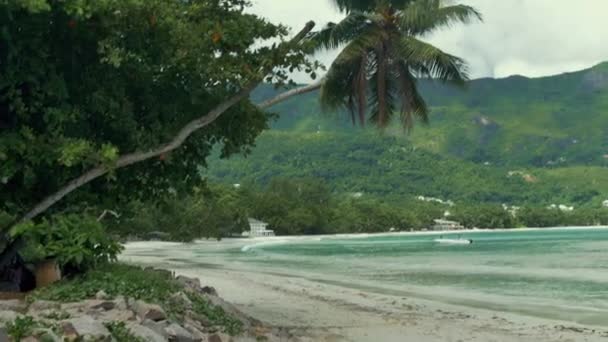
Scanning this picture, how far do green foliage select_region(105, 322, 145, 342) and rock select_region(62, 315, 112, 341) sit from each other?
0.08 meters

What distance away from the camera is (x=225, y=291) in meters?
19.1

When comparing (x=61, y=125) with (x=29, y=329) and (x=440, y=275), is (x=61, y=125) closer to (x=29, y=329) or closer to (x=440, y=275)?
(x=29, y=329)

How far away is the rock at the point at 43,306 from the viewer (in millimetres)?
7504

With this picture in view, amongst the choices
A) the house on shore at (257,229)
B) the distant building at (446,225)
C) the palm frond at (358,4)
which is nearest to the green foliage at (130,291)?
the palm frond at (358,4)

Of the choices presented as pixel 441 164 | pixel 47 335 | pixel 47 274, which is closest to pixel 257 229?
pixel 441 164

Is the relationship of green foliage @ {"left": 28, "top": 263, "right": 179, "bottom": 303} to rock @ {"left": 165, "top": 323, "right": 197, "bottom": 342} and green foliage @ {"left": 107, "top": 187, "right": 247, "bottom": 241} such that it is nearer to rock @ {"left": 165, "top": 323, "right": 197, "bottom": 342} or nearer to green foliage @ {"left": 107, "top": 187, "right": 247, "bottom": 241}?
rock @ {"left": 165, "top": 323, "right": 197, "bottom": 342}

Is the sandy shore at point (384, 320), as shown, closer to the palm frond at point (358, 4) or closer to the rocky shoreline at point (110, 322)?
the rocky shoreline at point (110, 322)

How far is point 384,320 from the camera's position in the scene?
43.6ft

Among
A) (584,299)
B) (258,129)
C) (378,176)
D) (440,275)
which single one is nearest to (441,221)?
(378,176)

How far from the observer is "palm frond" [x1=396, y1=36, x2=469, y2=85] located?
1680cm

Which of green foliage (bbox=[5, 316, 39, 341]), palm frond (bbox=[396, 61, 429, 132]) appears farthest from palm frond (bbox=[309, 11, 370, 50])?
green foliage (bbox=[5, 316, 39, 341])

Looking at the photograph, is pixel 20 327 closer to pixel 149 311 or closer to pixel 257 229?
pixel 149 311

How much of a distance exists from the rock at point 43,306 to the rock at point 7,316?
0.37m

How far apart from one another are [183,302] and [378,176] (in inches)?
5970
